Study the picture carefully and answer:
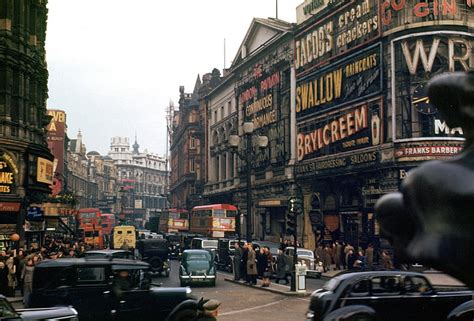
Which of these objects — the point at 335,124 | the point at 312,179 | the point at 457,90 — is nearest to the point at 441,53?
the point at 335,124

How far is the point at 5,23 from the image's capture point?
2848cm

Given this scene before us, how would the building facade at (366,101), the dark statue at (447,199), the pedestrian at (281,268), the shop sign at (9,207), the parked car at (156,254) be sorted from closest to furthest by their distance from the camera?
the dark statue at (447,199) → the pedestrian at (281,268) → the shop sign at (9,207) → the parked car at (156,254) → the building facade at (366,101)

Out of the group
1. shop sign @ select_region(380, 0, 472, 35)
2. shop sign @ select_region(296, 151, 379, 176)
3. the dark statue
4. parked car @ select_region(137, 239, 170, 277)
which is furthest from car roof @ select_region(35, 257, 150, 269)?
shop sign @ select_region(380, 0, 472, 35)

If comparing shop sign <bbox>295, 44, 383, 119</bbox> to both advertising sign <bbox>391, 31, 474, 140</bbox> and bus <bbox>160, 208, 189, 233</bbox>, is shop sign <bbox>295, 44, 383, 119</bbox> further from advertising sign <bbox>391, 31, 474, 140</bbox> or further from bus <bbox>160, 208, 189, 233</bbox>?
bus <bbox>160, 208, 189, 233</bbox>

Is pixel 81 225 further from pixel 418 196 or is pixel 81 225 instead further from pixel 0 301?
pixel 418 196

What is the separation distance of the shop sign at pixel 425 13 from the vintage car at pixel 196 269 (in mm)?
19725

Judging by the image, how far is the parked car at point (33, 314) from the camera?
1071 cm

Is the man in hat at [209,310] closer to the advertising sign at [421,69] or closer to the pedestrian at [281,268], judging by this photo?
the pedestrian at [281,268]

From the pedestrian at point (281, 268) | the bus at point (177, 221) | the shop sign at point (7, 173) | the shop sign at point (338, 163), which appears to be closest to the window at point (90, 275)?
the pedestrian at point (281, 268)

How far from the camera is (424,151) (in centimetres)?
3569

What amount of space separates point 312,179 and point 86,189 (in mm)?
81273

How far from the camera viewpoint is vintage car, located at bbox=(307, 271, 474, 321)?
41.1 ft

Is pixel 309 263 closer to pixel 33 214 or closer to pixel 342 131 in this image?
pixel 342 131

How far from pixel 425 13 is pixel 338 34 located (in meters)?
8.54
